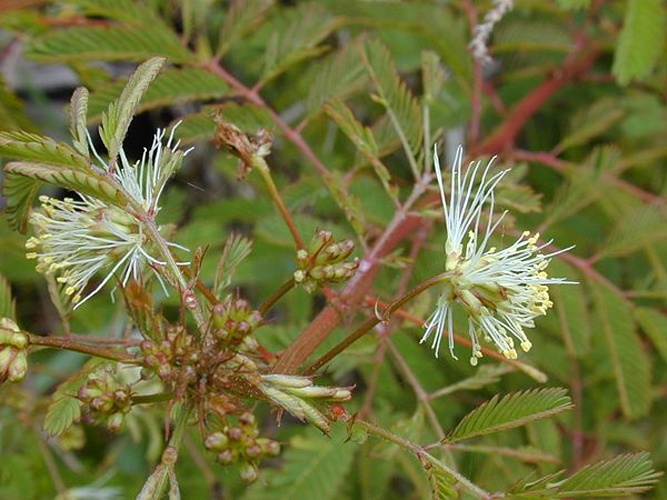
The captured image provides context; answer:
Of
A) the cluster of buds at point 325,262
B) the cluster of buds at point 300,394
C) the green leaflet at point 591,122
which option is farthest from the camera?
the green leaflet at point 591,122

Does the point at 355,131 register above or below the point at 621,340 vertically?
above

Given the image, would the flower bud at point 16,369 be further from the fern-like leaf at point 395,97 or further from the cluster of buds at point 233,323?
the fern-like leaf at point 395,97

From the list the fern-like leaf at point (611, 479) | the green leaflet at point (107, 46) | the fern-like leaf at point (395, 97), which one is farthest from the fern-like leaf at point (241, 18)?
the fern-like leaf at point (611, 479)

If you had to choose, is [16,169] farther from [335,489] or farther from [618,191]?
[618,191]

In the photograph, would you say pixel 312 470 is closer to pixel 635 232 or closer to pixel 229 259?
pixel 229 259

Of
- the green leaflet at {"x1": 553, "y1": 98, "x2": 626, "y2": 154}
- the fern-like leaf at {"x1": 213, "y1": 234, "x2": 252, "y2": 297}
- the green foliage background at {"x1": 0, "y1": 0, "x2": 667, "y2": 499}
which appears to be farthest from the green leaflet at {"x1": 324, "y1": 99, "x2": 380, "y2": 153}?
the green leaflet at {"x1": 553, "y1": 98, "x2": 626, "y2": 154}

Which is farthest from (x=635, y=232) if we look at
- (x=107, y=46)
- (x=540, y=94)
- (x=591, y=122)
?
(x=107, y=46)

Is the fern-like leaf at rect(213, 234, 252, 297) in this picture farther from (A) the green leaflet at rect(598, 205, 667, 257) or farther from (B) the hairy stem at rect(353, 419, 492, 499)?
(A) the green leaflet at rect(598, 205, 667, 257)
